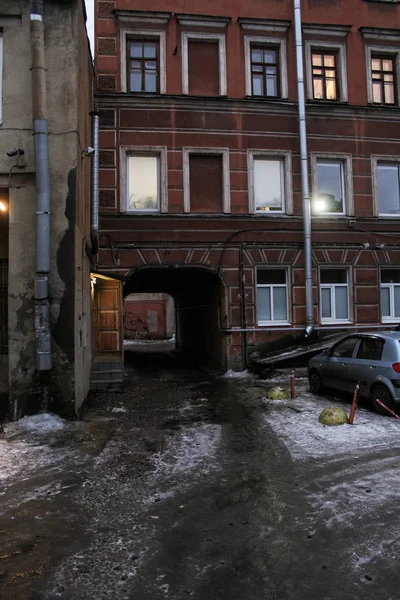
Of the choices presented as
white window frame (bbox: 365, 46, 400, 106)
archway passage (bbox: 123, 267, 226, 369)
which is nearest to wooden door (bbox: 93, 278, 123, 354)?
archway passage (bbox: 123, 267, 226, 369)

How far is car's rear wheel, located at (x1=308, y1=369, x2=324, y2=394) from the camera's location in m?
10.9

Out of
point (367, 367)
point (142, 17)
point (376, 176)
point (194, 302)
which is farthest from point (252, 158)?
point (367, 367)

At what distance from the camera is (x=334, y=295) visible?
54.2 feet

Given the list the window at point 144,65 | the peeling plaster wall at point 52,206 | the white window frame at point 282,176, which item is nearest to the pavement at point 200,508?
the peeling plaster wall at point 52,206

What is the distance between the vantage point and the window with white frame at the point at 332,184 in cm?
1644

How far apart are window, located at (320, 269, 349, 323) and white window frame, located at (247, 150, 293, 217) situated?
8.40ft

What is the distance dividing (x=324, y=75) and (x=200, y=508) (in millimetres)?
16185

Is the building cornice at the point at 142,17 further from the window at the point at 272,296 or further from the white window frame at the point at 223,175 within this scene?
the window at the point at 272,296

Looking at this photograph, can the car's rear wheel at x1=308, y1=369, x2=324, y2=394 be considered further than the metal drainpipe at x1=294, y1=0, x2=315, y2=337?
No

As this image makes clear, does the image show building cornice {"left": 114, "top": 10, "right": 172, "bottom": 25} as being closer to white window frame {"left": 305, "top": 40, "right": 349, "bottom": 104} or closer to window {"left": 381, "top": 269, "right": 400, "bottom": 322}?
white window frame {"left": 305, "top": 40, "right": 349, "bottom": 104}

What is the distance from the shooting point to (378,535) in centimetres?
414

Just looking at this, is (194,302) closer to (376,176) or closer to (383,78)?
(376,176)

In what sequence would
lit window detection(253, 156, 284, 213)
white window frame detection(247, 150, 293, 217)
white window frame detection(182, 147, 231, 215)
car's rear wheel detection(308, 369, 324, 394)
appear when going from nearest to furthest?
car's rear wheel detection(308, 369, 324, 394) → white window frame detection(182, 147, 231, 215) → white window frame detection(247, 150, 293, 217) → lit window detection(253, 156, 284, 213)

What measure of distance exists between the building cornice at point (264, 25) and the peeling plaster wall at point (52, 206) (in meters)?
8.83
